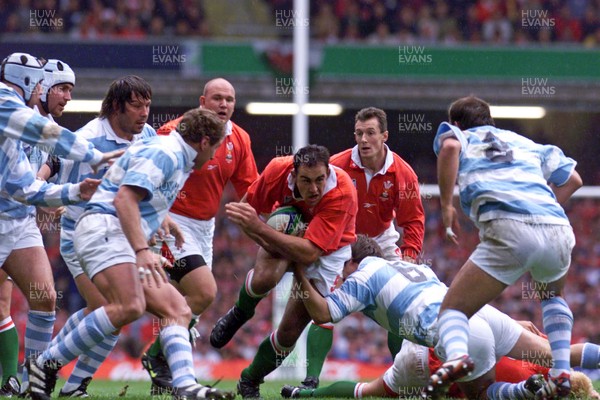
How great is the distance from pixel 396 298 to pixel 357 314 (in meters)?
8.10

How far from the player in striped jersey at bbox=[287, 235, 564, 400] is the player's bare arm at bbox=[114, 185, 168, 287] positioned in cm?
124

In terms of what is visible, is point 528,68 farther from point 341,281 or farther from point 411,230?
point 341,281

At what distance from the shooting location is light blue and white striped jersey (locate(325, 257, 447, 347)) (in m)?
5.55

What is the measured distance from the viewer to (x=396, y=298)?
5637 millimetres

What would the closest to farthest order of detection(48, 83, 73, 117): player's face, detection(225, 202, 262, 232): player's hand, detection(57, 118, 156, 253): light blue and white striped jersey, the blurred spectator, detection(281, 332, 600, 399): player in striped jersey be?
1. detection(225, 202, 262, 232): player's hand
2. detection(281, 332, 600, 399): player in striped jersey
3. detection(48, 83, 73, 117): player's face
4. detection(57, 118, 156, 253): light blue and white striped jersey
5. the blurred spectator

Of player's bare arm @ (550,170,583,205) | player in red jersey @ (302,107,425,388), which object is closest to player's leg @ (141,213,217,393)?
player in red jersey @ (302,107,425,388)

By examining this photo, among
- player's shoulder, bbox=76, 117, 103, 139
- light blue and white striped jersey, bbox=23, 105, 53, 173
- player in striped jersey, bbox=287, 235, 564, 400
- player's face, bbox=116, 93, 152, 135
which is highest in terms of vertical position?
player's face, bbox=116, 93, 152, 135

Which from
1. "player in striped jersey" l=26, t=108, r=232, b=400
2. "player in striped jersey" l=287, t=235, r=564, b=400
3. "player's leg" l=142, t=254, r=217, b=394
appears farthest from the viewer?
"player's leg" l=142, t=254, r=217, b=394

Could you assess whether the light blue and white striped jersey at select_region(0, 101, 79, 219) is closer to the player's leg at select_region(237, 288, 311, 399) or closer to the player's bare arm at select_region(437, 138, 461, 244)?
the player's leg at select_region(237, 288, 311, 399)

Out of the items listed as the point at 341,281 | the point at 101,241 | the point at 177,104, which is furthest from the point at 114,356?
the point at 101,241

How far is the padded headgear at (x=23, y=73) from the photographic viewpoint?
5.79m

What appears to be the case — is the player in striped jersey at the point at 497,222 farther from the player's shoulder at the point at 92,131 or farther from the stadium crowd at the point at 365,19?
the stadium crowd at the point at 365,19

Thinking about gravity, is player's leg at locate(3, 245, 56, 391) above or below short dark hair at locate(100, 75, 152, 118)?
below

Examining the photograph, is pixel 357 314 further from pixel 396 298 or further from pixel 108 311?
pixel 108 311
